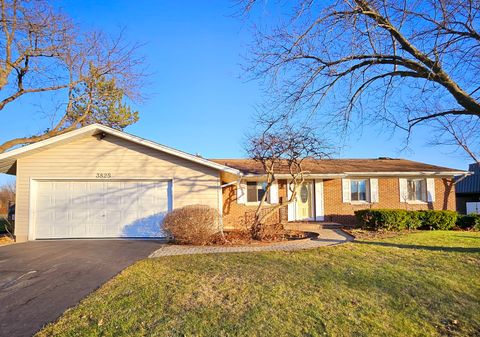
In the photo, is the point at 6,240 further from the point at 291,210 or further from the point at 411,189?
the point at 411,189

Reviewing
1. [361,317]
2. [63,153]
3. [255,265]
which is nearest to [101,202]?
[63,153]

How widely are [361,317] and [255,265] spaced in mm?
3376

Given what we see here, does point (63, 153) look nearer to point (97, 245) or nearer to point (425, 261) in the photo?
point (97, 245)

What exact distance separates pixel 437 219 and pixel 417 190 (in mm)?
3857

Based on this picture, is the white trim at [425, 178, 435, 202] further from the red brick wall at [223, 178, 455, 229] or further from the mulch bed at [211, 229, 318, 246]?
the mulch bed at [211, 229, 318, 246]

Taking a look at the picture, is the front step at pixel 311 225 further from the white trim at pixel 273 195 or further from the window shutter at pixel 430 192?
the window shutter at pixel 430 192

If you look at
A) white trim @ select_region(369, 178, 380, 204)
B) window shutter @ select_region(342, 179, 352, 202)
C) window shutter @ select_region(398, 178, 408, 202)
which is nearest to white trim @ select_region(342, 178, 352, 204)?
window shutter @ select_region(342, 179, 352, 202)

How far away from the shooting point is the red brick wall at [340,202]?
17625 millimetres

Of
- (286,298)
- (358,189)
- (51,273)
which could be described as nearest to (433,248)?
(286,298)

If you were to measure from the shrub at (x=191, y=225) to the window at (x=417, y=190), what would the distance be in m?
12.7

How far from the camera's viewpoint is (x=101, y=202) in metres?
13.5

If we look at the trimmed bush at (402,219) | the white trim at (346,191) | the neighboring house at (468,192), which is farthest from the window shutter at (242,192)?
the neighboring house at (468,192)

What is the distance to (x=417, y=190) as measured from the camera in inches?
766

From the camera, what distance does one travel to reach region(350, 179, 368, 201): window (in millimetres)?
18969
